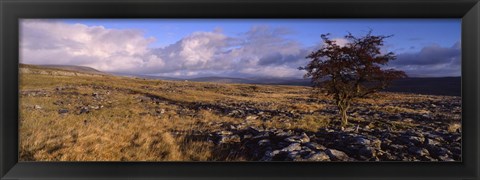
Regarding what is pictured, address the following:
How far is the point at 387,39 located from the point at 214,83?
60.9 inches

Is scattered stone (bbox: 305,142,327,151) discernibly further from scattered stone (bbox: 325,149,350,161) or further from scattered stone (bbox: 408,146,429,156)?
scattered stone (bbox: 408,146,429,156)

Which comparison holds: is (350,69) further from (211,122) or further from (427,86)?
(211,122)

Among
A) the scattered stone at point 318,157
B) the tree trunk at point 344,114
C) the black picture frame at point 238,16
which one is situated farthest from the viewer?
the tree trunk at point 344,114

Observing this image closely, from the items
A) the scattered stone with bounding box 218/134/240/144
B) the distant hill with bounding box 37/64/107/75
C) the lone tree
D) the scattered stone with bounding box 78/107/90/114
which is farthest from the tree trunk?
the scattered stone with bounding box 78/107/90/114

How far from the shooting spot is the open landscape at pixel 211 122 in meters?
3.14

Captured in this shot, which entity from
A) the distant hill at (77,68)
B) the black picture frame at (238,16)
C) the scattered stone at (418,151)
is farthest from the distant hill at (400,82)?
the scattered stone at (418,151)

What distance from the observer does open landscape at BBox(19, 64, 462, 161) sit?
3.14 m

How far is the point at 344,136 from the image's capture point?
10.6 ft

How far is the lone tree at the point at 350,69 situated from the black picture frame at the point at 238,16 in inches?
10.9

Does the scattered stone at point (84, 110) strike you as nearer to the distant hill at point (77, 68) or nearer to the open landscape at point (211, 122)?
the open landscape at point (211, 122)

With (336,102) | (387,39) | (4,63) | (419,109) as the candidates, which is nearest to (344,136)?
(336,102)

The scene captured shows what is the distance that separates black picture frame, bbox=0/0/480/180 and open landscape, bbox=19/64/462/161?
8 centimetres

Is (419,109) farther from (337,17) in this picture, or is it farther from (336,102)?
(337,17)

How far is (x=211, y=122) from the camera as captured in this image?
3.26 meters
